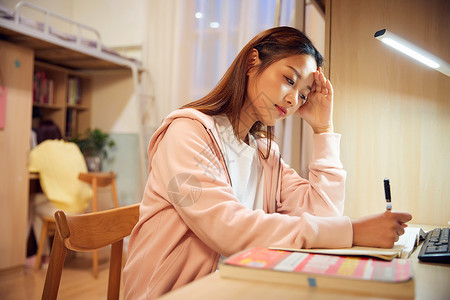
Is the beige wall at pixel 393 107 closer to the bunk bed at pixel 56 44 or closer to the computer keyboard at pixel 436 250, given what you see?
the computer keyboard at pixel 436 250

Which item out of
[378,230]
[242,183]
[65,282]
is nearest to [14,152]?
[65,282]

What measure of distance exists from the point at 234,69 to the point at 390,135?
576mm

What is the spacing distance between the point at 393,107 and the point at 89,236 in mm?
977

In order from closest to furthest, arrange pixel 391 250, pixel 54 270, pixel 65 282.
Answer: pixel 391 250
pixel 54 270
pixel 65 282

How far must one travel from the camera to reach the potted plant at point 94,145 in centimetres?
376

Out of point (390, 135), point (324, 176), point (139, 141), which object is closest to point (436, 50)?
point (390, 135)

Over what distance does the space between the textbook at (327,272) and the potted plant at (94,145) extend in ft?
11.0

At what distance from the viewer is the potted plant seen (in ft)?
12.3

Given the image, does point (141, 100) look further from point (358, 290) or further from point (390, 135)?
point (358, 290)

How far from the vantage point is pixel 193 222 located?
2.58ft

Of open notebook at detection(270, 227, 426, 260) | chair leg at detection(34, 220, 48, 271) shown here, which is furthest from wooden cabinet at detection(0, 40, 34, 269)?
open notebook at detection(270, 227, 426, 260)

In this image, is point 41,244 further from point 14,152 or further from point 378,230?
point 378,230

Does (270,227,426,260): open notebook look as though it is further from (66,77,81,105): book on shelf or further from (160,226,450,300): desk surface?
(66,77,81,105): book on shelf

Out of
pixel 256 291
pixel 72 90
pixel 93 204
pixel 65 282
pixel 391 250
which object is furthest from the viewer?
pixel 72 90
